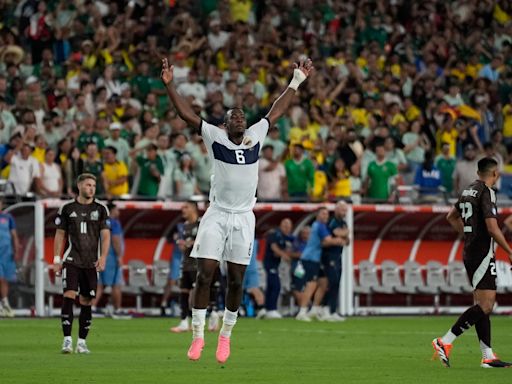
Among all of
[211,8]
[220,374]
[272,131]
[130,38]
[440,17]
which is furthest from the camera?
[440,17]

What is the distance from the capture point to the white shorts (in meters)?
15.8

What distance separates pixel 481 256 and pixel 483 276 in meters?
0.24

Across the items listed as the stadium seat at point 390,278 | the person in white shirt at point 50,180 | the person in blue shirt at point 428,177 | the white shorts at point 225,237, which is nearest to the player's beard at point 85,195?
the white shorts at point 225,237

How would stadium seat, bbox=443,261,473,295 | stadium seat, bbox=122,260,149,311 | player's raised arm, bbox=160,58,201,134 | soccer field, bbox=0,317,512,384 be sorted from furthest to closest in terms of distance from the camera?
stadium seat, bbox=443,261,473,295 → stadium seat, bbox=122,260,149,311 → player's raised arm, bbox=160,58,201,134 → soccer field, bbox=0,317,512,384

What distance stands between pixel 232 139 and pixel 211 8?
68.9 feet

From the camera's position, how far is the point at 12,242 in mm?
28781

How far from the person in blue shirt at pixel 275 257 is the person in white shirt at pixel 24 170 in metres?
5.07

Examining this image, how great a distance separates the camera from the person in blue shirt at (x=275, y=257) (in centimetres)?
2995

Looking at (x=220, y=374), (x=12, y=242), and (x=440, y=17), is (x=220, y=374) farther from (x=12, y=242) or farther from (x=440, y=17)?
(x=440, y=17)

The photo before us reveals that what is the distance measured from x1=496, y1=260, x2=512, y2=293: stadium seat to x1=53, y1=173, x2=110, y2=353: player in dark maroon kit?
15437 millimetres

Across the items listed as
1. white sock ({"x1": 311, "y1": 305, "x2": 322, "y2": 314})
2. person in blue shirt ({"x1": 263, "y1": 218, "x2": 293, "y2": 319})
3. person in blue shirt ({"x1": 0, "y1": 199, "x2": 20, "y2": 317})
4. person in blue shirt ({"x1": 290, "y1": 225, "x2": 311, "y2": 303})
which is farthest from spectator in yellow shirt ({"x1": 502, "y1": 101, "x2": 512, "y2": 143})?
person in blue shirt ({"x1": 0, "y1": 199, "x2": 20, "y2": 317})

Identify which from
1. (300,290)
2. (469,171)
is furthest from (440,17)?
(300,290)

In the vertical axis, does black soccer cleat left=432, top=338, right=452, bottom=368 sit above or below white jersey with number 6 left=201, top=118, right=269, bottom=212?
below

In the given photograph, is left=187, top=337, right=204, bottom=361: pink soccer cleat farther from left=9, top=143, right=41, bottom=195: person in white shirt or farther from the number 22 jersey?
left=9, top=143, right=41, bottom=195: person in white shirt
